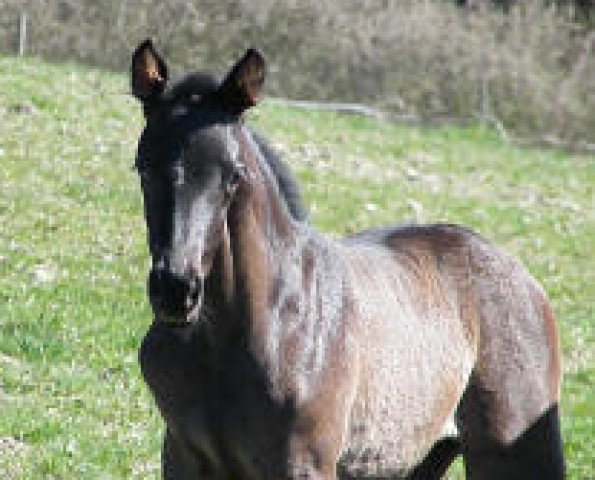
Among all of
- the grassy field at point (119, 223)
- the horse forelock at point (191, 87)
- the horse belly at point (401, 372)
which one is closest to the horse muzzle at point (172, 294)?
the horse forelock at point (191, 87)

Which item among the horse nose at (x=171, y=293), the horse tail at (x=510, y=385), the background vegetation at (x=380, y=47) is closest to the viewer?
the horse nose at (x=171, y=293)

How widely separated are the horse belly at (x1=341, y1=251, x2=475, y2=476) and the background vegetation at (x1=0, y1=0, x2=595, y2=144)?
12987 millimetres

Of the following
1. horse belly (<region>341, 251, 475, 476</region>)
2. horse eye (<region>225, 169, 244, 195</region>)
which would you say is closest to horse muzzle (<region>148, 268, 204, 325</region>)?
horse eye (<region>225, 169, 244, 195</region>)

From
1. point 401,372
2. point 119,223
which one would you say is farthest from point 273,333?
point 119,223

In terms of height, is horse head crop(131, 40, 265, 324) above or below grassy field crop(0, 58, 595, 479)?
above

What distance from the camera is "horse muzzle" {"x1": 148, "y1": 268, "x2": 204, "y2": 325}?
469 centimetres

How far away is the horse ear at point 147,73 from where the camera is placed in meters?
5.21

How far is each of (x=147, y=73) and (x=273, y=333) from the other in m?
0.98

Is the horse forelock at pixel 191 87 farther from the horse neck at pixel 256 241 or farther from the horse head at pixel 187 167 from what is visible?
the horse neck at pixel 256 241

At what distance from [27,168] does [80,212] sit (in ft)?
3.46

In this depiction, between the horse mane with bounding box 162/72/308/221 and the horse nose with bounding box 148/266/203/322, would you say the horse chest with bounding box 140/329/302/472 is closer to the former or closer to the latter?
the horse nose with bounding box 148/266/203/322

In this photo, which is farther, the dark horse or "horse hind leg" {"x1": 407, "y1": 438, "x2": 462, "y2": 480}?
"horse hind leg" {"x1": 407, "y1": 438, "x2": 462, "y2": 480}

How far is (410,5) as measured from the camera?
23.4 meters

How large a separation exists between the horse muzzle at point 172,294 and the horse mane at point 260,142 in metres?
0.69
